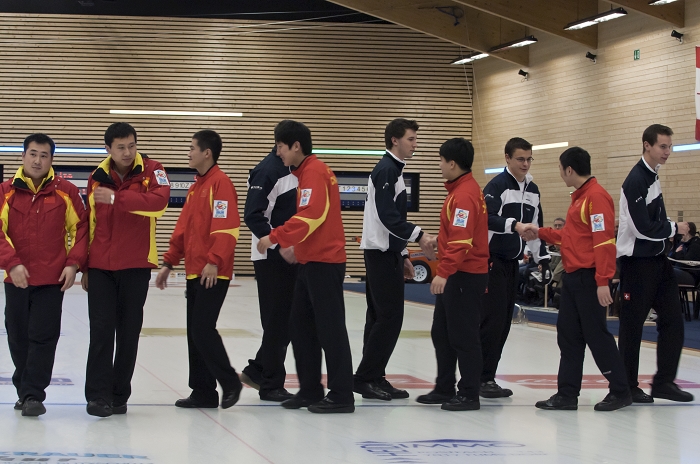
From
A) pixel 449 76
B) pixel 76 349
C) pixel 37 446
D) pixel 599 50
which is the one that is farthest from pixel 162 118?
pixel 37 446

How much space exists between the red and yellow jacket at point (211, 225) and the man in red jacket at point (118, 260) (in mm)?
217

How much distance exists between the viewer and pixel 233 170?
2064 cm

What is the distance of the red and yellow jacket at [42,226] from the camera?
4.75m

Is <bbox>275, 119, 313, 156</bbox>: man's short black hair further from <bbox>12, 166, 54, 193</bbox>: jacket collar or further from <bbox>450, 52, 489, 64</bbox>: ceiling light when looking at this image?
<bbox>450, 52, 489, 64</bbox>: ceiling light

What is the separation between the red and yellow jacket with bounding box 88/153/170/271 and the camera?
4.75 m

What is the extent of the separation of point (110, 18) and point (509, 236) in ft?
54.0

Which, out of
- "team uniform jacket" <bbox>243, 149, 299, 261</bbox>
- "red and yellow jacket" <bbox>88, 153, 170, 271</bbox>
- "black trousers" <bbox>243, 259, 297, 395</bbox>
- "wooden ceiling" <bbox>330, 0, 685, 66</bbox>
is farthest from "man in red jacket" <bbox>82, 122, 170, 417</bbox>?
"wooden ceiling" <bbox>330, 0, 685, 66</bbox>

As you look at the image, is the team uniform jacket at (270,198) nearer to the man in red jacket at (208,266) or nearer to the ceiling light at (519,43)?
the man in red jacket at (208,266)

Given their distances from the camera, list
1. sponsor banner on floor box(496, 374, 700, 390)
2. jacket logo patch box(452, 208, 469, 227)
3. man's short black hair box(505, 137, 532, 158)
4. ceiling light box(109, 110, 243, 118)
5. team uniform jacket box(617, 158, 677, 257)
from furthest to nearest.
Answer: ceiling light box(109, 110, 243, 118) < sponsor banner on floor box(496, 374, 700, 390) < man's short black hair box(505, 137, 532, 158) < team uniform jacket box(617, 158, 677, 257) < jacket logo patch box(452, 208, 469, 227)

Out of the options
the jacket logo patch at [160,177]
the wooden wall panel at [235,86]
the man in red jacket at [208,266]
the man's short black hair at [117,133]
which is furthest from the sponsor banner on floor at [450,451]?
the wooden wall panel at [235,86]

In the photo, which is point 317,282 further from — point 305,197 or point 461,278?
point 461,278

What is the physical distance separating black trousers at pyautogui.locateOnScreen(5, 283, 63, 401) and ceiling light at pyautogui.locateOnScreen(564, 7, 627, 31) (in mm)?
11936

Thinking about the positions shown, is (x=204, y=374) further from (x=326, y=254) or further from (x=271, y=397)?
(x=326, y=254)

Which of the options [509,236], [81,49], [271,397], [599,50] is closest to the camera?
[271,397]
